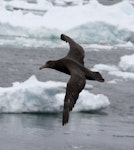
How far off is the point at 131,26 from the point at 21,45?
4.35 meters

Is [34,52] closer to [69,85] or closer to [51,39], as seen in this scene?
[51,39]

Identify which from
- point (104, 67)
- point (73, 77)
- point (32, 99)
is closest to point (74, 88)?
point (73, 77)

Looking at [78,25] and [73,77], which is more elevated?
[73,77]

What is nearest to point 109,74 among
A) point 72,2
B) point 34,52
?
point 34,52

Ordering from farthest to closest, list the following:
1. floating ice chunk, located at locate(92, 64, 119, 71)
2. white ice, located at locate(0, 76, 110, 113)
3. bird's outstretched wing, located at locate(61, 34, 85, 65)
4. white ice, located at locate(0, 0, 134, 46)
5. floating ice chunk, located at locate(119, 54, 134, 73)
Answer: white ice, located at locate(0, 0, 134, 46)
floating ice chunk, located at locate(92, 64, 119, 71)
floating ice chunk, located at locate(119, 54, 134, 73)
white ice, located at locate(0, 76, 110, 113)
bird's outstretched wing, located at locate(61, 34, 85, 65)

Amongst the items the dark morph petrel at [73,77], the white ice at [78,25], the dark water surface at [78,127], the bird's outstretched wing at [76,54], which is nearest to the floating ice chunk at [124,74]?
the dark water surface at [78,127]

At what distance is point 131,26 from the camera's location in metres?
25.0

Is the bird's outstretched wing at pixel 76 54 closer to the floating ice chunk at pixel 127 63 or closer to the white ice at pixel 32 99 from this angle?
the white ice at pixel 32 99

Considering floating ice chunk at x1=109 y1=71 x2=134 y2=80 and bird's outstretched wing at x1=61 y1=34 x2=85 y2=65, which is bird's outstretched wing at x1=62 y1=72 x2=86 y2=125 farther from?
floating ice chunk at x1=109 y1=71 x2=134 y2=80

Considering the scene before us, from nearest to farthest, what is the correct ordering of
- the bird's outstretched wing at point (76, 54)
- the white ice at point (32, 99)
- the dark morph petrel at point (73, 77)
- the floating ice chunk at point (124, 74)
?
1. the dark morph petrel at point (73, 77)
2. the bird's outstretched wing at point (76, 54)
3. the white ice at point (32, 99)
4. the floating ice chunk at point (124, 74)

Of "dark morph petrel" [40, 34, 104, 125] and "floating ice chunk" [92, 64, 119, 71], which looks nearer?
"dark morph petrel" [40, 34, 104, 125]

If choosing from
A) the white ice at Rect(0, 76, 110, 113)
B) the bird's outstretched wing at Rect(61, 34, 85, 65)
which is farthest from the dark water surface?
the bird's outstretched wing at Rect(61, 34, 85, 65)

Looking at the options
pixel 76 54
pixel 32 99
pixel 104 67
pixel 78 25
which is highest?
pixel 76 54

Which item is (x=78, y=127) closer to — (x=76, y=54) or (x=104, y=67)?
(x=76, y=54)
